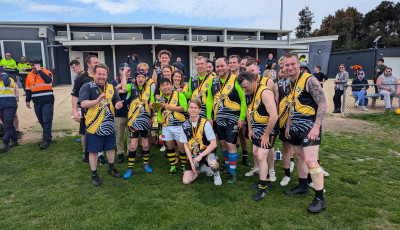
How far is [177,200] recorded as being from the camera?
3568mm

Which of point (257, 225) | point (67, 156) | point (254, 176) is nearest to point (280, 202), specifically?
point (257, 225)

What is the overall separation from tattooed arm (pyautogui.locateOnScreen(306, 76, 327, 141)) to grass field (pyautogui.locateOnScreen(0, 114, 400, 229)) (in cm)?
106

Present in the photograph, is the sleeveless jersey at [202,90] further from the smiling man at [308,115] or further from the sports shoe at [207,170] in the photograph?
the smiling man at [308,115]

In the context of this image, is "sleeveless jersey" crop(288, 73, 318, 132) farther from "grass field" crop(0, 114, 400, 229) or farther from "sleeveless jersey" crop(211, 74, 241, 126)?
"grass field" crop(0, 114, 400, 229)

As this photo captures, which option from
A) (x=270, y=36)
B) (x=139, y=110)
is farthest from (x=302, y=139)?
(x=270, y=36)

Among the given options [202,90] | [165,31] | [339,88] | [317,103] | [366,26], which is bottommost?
[339,88]

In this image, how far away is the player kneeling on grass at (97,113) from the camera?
3.82 meters

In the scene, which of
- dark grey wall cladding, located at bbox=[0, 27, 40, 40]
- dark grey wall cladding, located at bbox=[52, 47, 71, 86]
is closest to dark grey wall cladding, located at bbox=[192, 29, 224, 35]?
dark grey wall cladding, located at bbox=[52, 47, 71, 86]

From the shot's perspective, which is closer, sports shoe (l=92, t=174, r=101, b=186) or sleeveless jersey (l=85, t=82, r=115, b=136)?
sleeveless jersey (l=85, t=82, r=115, b=136)

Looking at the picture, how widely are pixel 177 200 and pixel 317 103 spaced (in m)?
2.31

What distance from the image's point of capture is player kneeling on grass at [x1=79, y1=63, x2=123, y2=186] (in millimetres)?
3820

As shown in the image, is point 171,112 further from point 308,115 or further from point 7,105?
point 7,105

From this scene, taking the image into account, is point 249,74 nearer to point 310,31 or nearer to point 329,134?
point 329,134

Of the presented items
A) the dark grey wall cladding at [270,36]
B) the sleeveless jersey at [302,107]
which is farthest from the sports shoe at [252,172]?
the dark grey wall cladding at [270,36]
